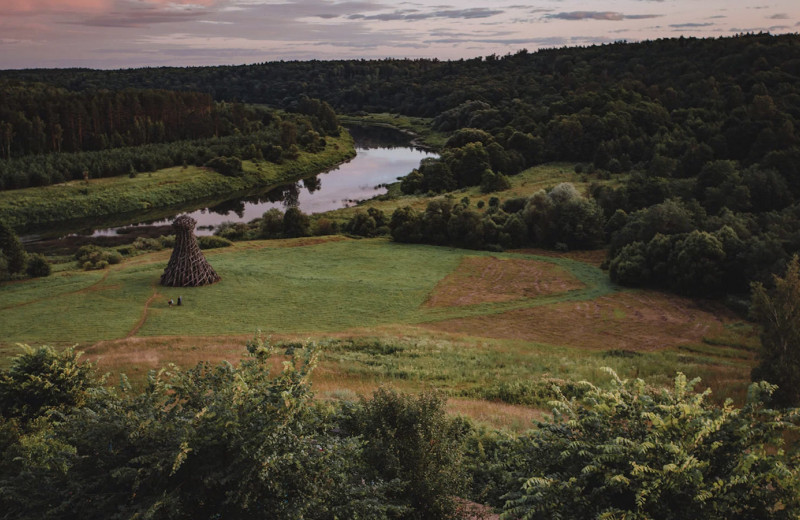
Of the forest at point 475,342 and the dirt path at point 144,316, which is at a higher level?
the forest at point 475,342

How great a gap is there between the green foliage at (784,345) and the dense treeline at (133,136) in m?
77.9

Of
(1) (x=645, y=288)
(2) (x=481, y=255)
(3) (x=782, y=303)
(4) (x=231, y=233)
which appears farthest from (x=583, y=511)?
(4) (x=231, y=233)

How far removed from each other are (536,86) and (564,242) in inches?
3436

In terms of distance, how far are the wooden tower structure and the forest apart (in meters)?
1.45

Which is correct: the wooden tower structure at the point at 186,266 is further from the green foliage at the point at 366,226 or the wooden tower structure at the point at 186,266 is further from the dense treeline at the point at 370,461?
the dense treeline at the point at 370,461

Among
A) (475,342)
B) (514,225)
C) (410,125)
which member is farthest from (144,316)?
(410,125)

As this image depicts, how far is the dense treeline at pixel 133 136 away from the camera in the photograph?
7794 centimetres

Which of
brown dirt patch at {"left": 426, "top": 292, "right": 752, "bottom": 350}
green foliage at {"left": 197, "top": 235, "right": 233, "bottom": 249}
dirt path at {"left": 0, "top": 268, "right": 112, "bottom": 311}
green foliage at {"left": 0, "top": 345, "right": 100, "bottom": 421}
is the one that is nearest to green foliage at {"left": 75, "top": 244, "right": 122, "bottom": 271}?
dirt path at {"left": 0, "top": 268, "right": 112, "bottom": 311}

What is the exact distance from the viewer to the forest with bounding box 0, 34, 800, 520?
796 cm

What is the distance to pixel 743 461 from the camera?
23.9 ft

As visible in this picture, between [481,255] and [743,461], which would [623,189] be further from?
→ [743,461]

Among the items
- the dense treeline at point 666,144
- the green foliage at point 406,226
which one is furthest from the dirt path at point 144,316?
the dense treeline at point 666,144

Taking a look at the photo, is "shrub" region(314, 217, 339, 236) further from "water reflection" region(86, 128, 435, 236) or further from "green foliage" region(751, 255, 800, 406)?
"green foliage" region(751, 255, 800, 406)

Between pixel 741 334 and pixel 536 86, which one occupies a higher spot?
pixel 536 86
